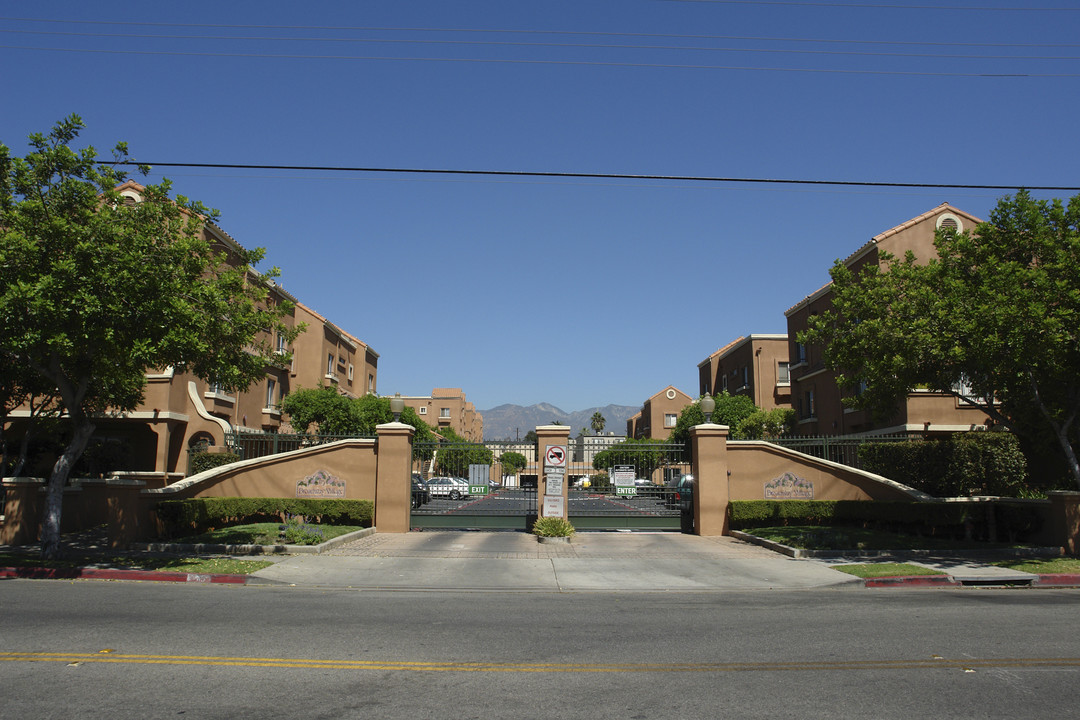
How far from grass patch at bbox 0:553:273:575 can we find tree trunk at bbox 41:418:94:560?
0.28m

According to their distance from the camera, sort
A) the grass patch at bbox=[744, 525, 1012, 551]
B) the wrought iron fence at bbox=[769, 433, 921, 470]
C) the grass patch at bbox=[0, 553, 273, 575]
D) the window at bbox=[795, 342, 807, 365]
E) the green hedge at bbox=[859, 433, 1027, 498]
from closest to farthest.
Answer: the grass patch at bbox=[0, 553, 273, 575]
the grass patch at bbox=[744, 525, 1012, 551]
the green hedge at bbox=[859, 433, 1027, 498]
the wrought iron fence at bbox=[769, 433, 921, 470]
the window at bbox=[795, 342, 807, 365]

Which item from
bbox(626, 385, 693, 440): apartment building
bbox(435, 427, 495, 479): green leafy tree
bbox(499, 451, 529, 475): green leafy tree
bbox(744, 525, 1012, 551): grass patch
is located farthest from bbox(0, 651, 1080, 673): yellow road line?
bbox(626, 385, 693, 440): apartment building

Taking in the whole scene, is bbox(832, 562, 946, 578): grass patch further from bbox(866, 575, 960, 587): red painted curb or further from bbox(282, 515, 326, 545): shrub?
bbox(282, 515, 326, 545): shrub

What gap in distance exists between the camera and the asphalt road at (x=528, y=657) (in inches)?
226

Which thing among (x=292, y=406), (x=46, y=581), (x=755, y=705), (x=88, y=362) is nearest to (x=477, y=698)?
(x=755, y=705)

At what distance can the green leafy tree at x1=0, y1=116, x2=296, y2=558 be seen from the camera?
12.6 m

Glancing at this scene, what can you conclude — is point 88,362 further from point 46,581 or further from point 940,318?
point 940,318

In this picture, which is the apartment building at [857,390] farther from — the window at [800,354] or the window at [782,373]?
the window at [782,373]

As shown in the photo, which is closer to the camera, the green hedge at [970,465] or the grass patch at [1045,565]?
the grass patch at [1045,565]

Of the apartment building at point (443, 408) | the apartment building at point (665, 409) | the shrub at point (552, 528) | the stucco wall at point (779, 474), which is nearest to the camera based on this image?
the shrub at point (552, 528)

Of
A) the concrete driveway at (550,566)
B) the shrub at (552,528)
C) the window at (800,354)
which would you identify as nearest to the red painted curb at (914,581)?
the concrete driveway at (550,566)

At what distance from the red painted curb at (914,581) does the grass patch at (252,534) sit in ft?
38.2

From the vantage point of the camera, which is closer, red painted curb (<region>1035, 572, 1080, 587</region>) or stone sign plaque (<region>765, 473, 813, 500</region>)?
red painted curb (<region>1035, 572, 1080, 587</region>)

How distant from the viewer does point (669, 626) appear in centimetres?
902
